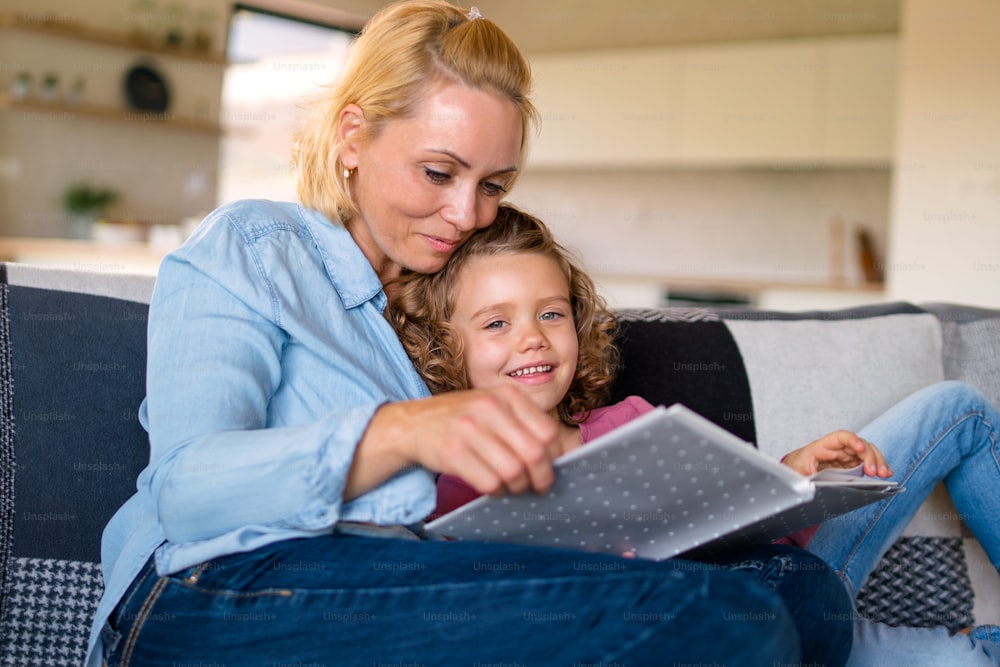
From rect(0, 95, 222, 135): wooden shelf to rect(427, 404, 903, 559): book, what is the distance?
4.70 meters

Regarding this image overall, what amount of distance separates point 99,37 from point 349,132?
4384mm

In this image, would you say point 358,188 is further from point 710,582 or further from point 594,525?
point 710,582

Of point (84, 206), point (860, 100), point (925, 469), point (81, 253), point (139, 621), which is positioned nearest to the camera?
point (139, 621)

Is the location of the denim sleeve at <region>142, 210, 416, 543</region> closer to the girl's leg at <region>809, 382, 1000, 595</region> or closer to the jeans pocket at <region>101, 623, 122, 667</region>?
the jeans pocket at <region>101, 623, 122, 667</region>

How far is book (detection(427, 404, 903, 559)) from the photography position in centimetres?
87

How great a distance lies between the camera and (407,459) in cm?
91

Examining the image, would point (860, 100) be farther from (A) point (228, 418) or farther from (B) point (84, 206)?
(A) point (228, 418)

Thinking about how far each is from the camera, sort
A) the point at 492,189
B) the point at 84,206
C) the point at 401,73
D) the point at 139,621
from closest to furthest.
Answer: the point at 139,621 → the point at 401,73 → the point at 492,189 → the point at 84,206

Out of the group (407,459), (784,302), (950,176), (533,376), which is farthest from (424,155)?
(784,302)

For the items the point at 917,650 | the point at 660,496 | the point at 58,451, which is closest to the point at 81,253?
the point at 58,451

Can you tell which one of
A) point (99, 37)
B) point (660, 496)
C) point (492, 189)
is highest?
point (99, 37)

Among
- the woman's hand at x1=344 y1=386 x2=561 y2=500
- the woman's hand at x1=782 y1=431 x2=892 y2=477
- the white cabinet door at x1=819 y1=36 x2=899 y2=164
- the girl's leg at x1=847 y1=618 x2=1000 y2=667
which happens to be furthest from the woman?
the white cabinet door at x1=819 y1=36 x2=899 y2=164

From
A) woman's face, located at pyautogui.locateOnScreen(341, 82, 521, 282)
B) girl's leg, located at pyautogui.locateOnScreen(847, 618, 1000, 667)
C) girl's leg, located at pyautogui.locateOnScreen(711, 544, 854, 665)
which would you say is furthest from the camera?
girl's leg, located at pyautogui.locateOnScreen(847, 618, 1000, 667)

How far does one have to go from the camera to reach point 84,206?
5.18 metres
